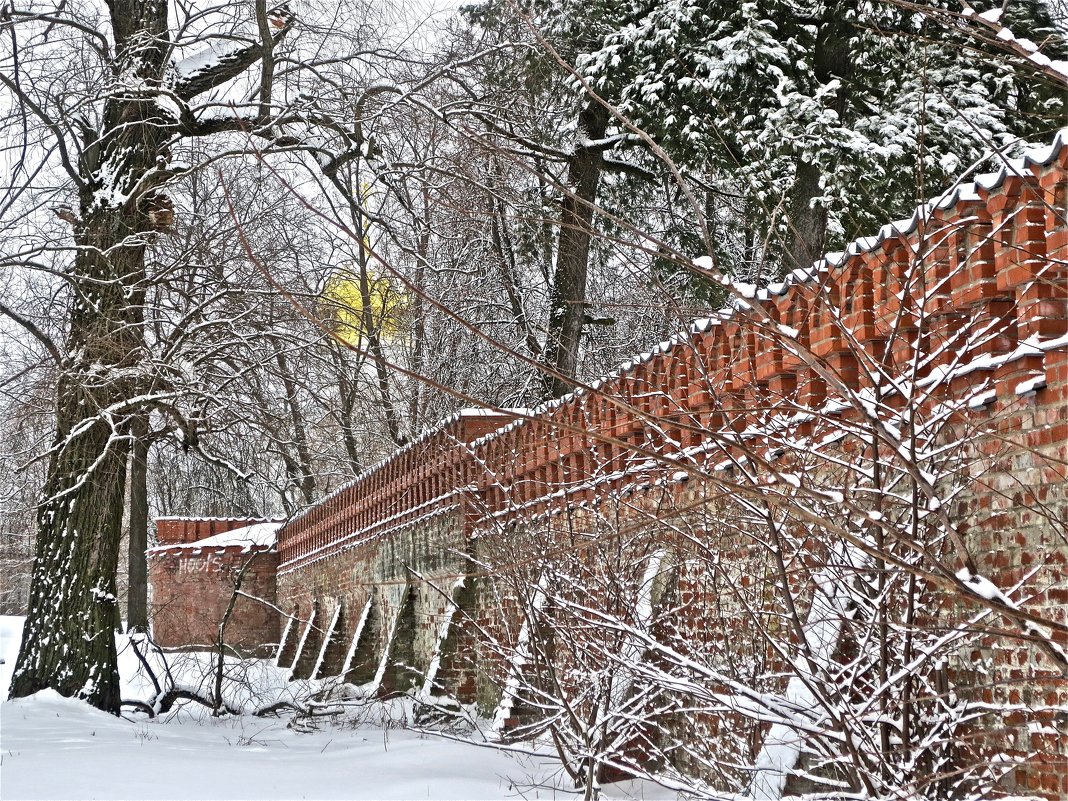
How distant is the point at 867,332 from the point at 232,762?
6013mm

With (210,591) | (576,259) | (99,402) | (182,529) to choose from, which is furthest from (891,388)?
(182,529)

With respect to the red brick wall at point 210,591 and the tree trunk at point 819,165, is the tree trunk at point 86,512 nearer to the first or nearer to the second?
the tree trunk at point 819,165

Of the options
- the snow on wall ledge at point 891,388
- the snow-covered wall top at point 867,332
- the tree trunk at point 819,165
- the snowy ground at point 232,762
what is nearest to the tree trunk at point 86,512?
the snowy ground at point 232,762

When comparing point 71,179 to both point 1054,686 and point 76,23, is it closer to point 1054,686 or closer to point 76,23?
point 76,23

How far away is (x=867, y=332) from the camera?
505 centimetres

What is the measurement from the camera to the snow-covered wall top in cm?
292

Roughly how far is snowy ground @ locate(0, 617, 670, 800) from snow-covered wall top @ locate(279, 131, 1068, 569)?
2.01m

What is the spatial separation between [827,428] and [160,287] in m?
8.78

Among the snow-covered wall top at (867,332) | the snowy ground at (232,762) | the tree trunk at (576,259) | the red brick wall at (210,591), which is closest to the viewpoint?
the snow-covered wall top at (867,332)

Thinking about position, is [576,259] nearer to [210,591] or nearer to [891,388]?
[891,388]

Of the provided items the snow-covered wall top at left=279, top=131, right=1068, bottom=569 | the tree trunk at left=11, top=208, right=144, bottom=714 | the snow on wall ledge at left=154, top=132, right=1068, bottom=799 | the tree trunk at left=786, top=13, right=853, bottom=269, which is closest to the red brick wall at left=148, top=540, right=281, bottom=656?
the tree trunk at left=11, top=208, right=144, bottom=714

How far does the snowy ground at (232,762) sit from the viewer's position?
7039 mm

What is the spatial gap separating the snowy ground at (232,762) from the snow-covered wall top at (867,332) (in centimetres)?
201

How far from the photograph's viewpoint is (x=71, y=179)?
1244 centimetres
